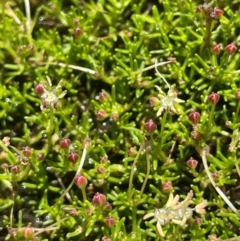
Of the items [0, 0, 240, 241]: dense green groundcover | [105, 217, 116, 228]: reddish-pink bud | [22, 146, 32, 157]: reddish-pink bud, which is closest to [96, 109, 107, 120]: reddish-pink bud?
[0, 0, 240, 241]: dense green groundcover

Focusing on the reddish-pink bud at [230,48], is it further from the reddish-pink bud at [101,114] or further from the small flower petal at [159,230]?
the small flower petal at [159,230]

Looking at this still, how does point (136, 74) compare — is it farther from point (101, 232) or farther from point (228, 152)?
point (101, 232)

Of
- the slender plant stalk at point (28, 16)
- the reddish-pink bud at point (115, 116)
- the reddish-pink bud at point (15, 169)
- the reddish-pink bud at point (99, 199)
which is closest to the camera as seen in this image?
the reddish-pink bud at point (99, 199)

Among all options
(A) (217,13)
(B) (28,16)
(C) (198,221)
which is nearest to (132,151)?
(C) (198,221)

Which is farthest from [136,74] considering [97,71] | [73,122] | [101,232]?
[101,232]

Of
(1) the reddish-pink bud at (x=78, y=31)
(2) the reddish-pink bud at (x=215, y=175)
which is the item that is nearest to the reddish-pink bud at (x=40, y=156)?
(1) the reddish-pink bud at (x=78, y=31)

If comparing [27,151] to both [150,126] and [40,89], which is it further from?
[150,126]

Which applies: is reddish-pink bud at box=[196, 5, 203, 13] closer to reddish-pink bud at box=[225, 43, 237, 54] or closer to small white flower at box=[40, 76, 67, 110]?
reddish-pink bud at box=[225, 43, 237, 54]
